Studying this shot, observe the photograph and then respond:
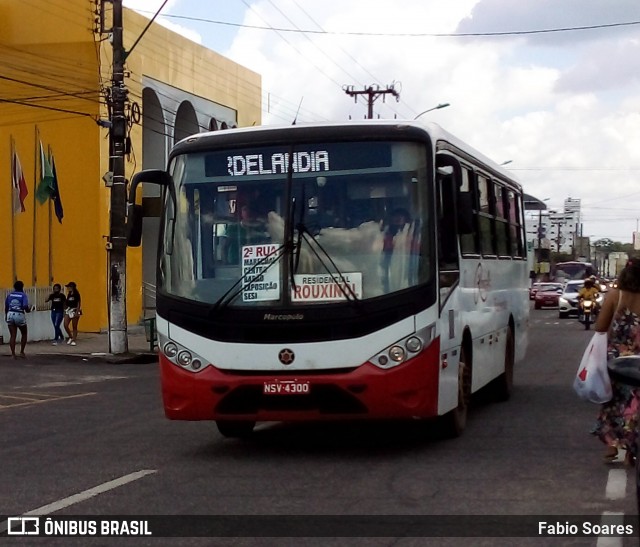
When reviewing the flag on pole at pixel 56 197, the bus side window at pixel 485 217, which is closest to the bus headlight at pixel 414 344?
the bus side window at pixel 485 217

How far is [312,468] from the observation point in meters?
9.88

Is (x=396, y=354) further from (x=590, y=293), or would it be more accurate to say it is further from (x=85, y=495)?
(x=590, y=293)

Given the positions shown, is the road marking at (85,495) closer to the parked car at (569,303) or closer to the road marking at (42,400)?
the road marking at (42,400)

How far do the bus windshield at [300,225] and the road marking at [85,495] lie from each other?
171cm

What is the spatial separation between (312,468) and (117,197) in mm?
16847

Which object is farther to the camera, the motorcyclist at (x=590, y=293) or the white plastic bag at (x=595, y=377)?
the motorcyclist at (x=590, y=293)

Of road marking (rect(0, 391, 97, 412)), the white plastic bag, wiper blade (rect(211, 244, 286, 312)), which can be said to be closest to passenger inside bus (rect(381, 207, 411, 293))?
wiper blade (rect(211, 244, 286, 312))

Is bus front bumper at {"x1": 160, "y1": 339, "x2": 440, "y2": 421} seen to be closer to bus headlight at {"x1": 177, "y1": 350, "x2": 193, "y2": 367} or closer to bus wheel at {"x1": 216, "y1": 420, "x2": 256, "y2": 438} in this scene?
bus headlight at {"x1": 177, "y1": 350, "x2": 193, "y2": 367}

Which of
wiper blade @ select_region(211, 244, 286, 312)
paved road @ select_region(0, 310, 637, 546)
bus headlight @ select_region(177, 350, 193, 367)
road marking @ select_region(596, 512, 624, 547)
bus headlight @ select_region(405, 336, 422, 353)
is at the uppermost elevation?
wiper blade @ select_region(211, 244, 286, 312)

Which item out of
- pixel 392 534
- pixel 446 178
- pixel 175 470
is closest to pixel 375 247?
pixel 446 178

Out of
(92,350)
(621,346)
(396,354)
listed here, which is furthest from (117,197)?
Result: (621,346)

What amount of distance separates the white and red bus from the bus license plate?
0.01 meters

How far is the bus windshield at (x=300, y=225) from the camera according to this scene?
33.6ft

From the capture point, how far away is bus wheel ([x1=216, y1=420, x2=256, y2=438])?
1164cm
